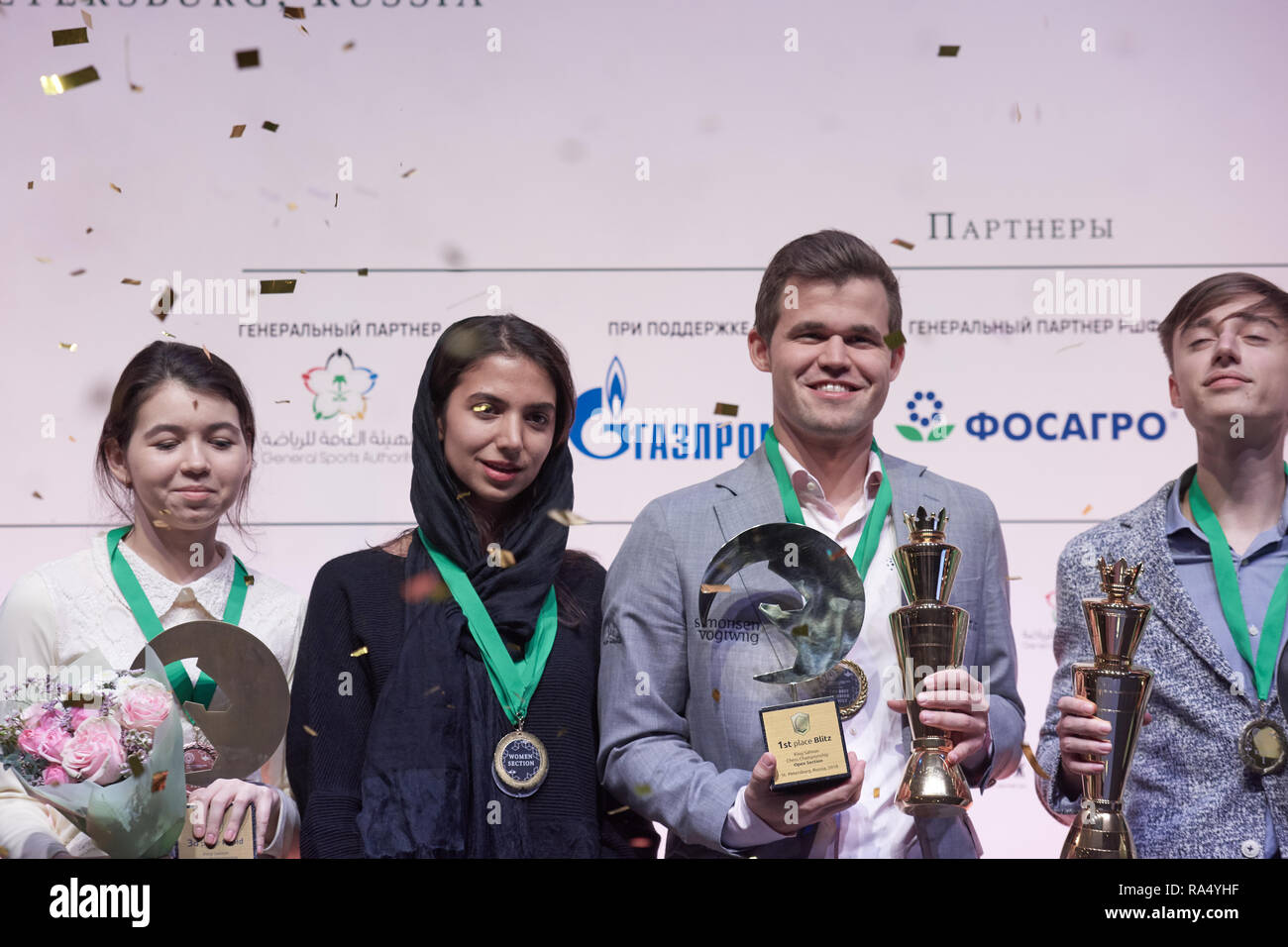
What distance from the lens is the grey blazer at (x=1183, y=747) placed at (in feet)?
7.52

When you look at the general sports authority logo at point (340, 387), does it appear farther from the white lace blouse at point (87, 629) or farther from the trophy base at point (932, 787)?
the trophy base at point (932, 787)

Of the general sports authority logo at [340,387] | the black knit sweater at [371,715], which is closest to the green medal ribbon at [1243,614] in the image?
the black knit sweater at [371,715]

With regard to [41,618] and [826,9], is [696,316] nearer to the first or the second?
[826,9]

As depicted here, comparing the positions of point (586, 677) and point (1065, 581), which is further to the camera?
point (1065, 581)

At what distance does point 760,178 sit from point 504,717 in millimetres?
1294

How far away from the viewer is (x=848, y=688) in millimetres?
2289

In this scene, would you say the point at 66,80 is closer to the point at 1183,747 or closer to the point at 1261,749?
the point at 1183,747

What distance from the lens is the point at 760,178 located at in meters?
2.73

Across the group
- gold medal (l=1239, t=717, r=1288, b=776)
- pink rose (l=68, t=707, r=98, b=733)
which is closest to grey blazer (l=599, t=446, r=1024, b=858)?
gold medal (l=1239, t=717, r=1288, b=776)

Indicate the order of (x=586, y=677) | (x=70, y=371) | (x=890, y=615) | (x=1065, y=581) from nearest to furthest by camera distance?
1. (x=890, y=615)
2. (x=586, y=677)
3. (x=1065, y=581)
4. (x=70, y=371)

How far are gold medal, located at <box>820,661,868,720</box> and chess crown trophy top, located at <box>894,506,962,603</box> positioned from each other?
0.18 meters

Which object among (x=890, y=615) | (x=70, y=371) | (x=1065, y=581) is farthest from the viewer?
(x=70, y=371)

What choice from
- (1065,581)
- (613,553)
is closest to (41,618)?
→ (613,553)
